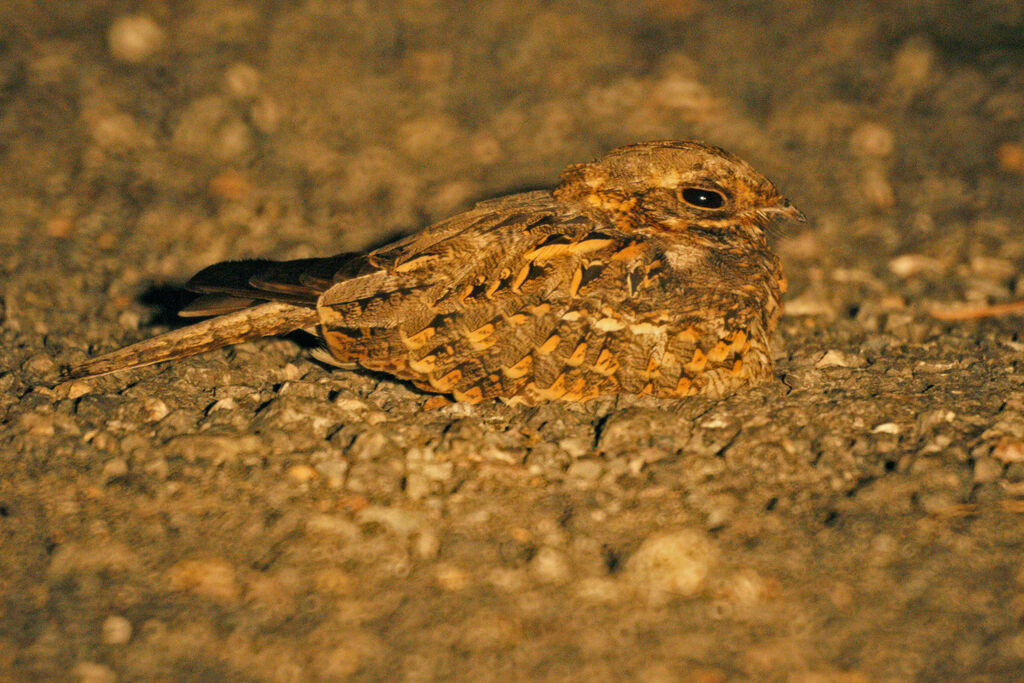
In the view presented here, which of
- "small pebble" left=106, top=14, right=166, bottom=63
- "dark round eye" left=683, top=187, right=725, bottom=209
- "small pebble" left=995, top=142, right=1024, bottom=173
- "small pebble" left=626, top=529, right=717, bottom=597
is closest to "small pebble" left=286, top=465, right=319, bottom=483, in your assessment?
"small pebble" left=626, top=529, right=717, bottom=597

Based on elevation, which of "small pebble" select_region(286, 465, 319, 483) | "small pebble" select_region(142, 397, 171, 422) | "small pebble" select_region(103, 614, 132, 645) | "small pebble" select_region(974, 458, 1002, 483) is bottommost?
"small pebble" select_region(974, 458, 1002, 483)

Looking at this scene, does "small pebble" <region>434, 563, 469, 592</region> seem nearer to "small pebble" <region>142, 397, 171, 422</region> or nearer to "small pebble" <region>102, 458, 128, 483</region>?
"small pebble" <region>102, 458, 128, 483</region>

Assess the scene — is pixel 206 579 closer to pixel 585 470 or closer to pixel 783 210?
pixel 585 470

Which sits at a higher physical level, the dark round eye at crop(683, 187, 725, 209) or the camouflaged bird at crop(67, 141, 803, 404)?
the dark round eye at crop(683, 187, 725, 209)

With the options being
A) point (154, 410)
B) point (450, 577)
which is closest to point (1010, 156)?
point (450, 577)

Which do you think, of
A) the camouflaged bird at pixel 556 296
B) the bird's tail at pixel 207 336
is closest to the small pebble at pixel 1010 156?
→ the camouflaged bird at pixel 556 296

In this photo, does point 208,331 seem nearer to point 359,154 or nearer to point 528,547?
point 528,547

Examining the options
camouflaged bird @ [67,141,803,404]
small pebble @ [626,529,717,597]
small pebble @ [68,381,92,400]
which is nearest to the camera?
small pebble @ [626,529,717,597]
